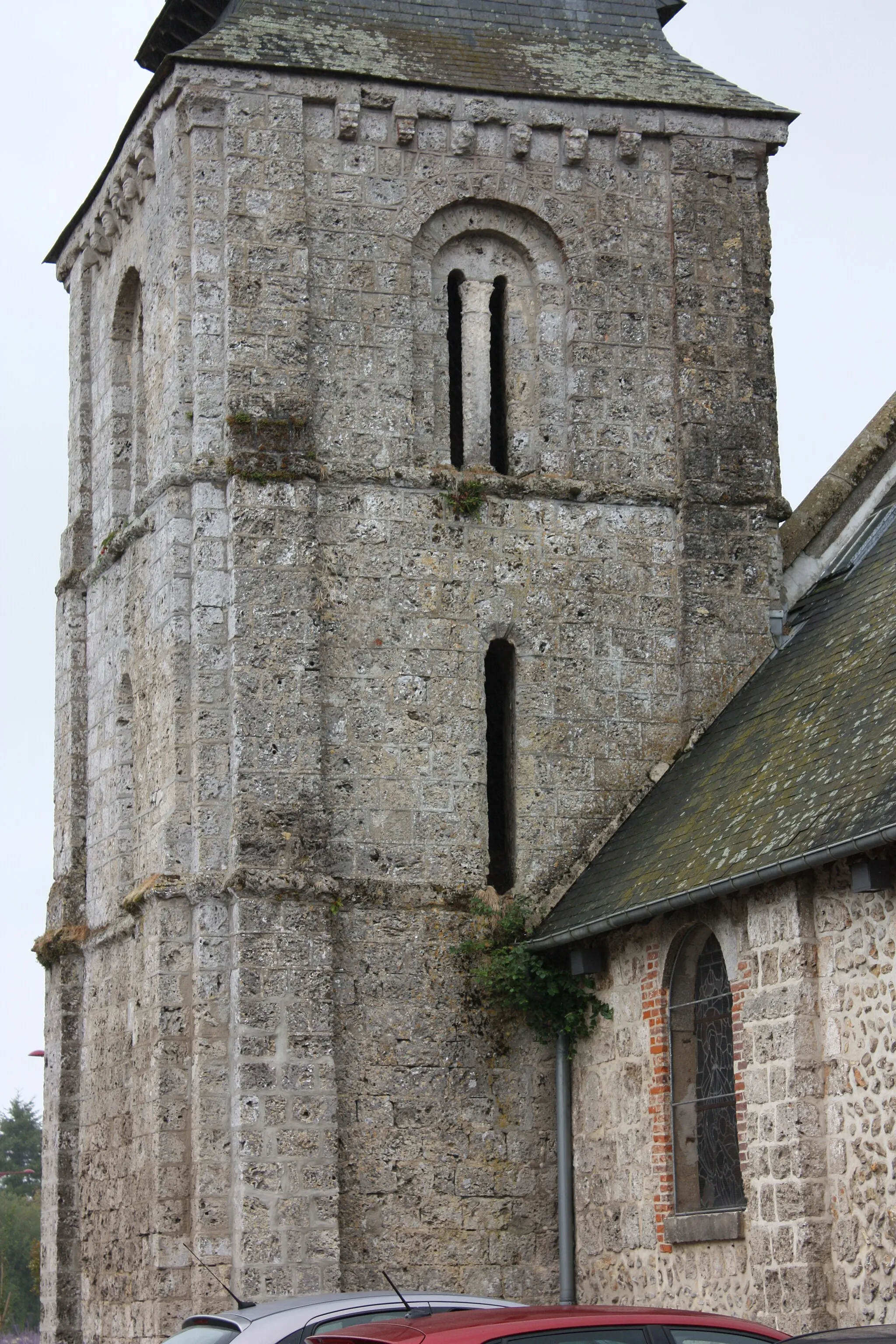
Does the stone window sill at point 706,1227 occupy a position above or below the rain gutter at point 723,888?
below

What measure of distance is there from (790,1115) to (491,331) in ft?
24.1

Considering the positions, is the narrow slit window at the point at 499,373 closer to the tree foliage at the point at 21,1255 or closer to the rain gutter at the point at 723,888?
the rain gutter at the point at 723,888

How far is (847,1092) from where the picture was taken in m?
12.2

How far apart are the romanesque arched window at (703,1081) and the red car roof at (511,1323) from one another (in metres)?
5.00

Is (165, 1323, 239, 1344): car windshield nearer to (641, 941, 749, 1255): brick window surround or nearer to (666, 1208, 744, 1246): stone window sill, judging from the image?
(666, 1208, 744, 1246): stone window sill

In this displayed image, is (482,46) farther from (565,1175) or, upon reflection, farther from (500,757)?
(565,1175)

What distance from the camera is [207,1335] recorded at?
33.9 ft

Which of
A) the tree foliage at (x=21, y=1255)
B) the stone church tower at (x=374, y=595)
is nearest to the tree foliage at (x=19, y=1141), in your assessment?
the tree foliage at (x=21, y=1255)

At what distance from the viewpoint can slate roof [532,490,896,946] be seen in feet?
40.7

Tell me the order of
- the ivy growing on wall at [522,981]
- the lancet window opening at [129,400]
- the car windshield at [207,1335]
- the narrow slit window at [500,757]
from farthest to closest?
the lancet window opening at [129,400]
the narrow slit window at [500,757]
the ivy growing on wall at [522,981]
the car windshield at [207,1335]

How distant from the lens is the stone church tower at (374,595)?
1506 centimetres

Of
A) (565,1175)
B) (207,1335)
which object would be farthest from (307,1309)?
(565,1175)

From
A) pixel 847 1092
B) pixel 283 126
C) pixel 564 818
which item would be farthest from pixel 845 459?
pixel 847 1092

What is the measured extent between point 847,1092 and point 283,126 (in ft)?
28.3
